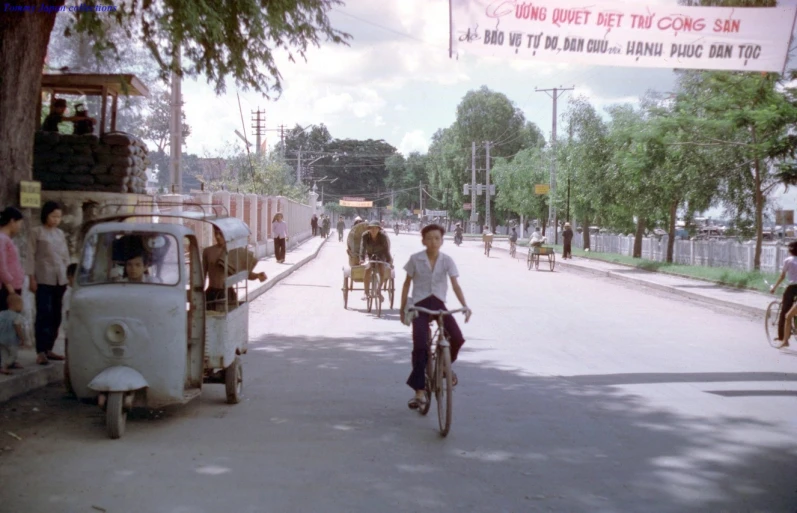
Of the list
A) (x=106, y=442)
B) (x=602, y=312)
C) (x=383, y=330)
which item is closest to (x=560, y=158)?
(x=602, y=312)

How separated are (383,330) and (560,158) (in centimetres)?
3751

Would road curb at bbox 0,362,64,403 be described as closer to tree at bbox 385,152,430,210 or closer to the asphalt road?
the asphalt road

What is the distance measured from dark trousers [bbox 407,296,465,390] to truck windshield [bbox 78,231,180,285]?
2007 mm

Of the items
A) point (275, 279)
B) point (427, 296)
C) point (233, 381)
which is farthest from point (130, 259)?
point (275, 279)

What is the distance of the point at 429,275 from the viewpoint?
7.52 metres

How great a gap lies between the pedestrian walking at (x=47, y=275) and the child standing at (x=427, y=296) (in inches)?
152

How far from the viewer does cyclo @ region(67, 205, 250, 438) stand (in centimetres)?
688

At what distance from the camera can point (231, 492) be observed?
5.36 m

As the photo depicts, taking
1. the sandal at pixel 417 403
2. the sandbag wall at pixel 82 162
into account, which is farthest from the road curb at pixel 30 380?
the sandbag wall at pixel 82 162

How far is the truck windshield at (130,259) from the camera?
728 centimetres

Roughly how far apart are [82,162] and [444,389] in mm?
8417

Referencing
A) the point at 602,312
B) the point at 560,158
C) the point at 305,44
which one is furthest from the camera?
the point at 560,158

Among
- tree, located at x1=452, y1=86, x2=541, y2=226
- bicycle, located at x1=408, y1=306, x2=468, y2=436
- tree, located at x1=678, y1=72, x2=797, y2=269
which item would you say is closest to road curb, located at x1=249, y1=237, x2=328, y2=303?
bicycle, located at x1=408, y1=306, x2=468, y2=436

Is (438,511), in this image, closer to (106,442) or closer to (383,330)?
(106,442)
